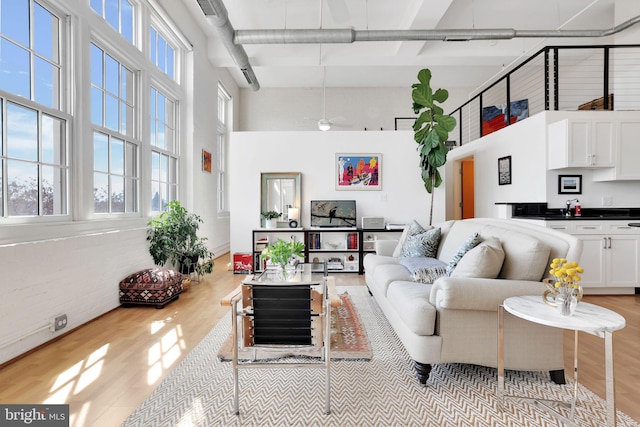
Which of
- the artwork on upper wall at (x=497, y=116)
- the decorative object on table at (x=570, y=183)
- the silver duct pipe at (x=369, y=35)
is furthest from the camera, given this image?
the artwork on upper wall at (x=497, y=116)

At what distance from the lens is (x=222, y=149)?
8141 mm

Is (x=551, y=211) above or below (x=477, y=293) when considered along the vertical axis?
above

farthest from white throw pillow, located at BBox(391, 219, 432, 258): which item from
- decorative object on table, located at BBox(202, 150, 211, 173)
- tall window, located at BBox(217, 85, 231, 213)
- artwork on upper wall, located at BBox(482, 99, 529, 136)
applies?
artwork on upper wall, located at BBox(482, 99, 529, 136)

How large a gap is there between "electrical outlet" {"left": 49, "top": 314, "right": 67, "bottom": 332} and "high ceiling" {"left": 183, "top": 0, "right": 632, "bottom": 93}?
14.2ft

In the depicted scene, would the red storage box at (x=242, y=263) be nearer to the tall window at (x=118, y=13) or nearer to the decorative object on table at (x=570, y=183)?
the tall window at (x=118, y=13)

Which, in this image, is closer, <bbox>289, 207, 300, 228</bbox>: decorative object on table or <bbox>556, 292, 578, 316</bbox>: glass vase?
<bbox>556, 292, 578, 316</bbox>: glass vase

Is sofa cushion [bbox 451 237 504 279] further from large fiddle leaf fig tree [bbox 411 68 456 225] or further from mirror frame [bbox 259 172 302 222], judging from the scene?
mirror frame [bbox 259 172 302 222]

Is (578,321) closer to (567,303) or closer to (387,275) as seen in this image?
(567,303)

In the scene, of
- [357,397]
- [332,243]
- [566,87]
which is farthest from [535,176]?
[566,87]

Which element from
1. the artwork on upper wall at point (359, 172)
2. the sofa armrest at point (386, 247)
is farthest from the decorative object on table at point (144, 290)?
the artwork on upper wall at point (359, 172)

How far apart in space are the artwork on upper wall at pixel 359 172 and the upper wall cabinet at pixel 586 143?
103 inches

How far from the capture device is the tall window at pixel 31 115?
2.56 meters

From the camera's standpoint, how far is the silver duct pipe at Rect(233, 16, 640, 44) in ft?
16.4

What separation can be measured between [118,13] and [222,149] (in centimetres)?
422
